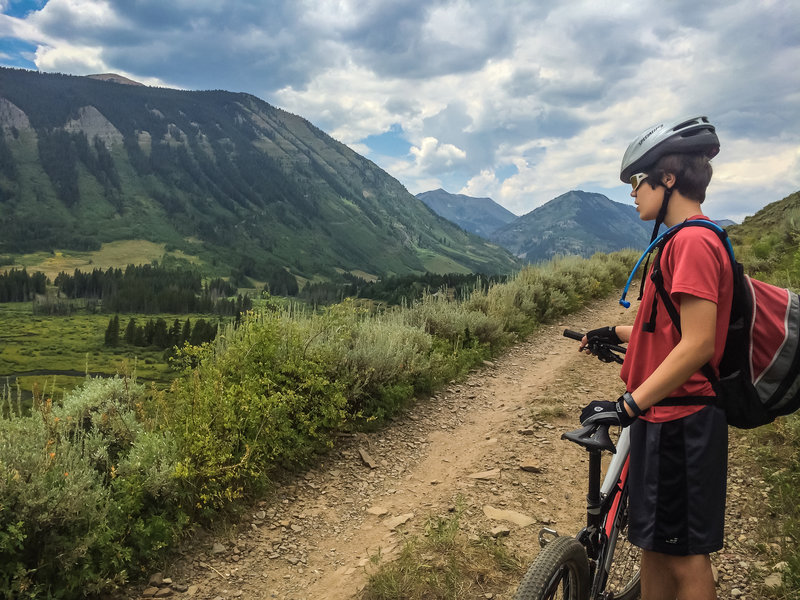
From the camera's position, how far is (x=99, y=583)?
320 cm

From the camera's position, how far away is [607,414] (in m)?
1.99

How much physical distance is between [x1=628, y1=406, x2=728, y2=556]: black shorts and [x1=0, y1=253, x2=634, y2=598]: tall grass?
324 cm

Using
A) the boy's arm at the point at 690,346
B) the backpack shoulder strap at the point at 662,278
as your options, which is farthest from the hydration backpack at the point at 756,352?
the boy's arm at the point at 690,346

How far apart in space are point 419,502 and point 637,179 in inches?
139

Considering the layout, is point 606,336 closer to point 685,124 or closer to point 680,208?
point 680,208

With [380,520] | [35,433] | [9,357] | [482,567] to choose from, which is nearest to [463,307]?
[380,520]

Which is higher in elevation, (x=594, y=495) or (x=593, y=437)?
(x=593, y=437)

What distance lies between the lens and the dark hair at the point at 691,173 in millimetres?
2035

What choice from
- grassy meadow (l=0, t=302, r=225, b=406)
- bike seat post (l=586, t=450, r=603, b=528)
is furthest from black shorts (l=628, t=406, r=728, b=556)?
grassy meadow (l=0, t=302, r=225, b=406)

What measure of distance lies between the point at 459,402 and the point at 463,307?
11.2ft

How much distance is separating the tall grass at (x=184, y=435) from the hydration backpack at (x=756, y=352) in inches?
141

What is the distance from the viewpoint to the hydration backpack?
1.83 metres

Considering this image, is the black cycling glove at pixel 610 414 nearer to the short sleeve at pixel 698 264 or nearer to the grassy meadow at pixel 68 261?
the short sleeve at pixel 698 264

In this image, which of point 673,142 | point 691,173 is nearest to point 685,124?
point 673,142
